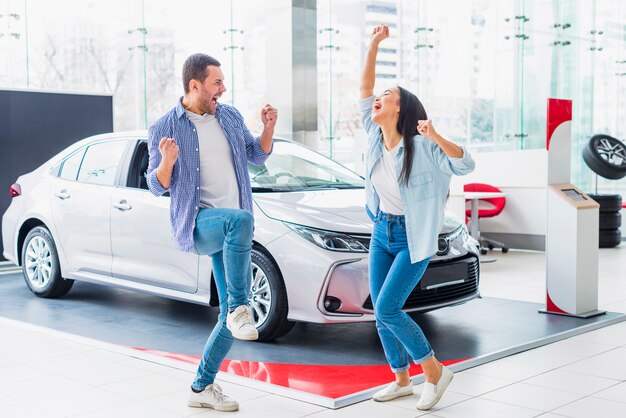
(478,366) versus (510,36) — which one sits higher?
(510,36)

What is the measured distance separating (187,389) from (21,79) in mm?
9322

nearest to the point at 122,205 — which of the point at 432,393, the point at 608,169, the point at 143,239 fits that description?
the point at 143,239

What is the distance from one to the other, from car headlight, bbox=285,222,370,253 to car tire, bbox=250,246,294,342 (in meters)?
0.29

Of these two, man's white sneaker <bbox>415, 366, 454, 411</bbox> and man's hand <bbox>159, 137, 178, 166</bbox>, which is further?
man's white sneaker <bbox>415, 366, 454, 411</bbox>

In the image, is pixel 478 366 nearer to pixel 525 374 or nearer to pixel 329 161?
pixel 525 374

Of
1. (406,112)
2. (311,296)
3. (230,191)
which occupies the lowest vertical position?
(311,296)

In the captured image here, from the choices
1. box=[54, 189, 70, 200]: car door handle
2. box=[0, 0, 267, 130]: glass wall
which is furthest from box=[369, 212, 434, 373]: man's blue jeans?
box=[0, 0, 267, 130]: glass wall

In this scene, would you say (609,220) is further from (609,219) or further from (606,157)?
(606,157)

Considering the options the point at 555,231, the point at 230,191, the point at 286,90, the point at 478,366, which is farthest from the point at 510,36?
the point at 230,191

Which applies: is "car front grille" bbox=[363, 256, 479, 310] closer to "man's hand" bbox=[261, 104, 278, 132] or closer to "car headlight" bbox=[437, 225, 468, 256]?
"car headlight" bbox=[437, 225, 468, 256]

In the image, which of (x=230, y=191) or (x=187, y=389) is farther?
(x=187, y=389)

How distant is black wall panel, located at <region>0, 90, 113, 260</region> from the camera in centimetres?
849

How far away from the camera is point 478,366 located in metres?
4.32

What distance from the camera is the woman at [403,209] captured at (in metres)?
3.46
